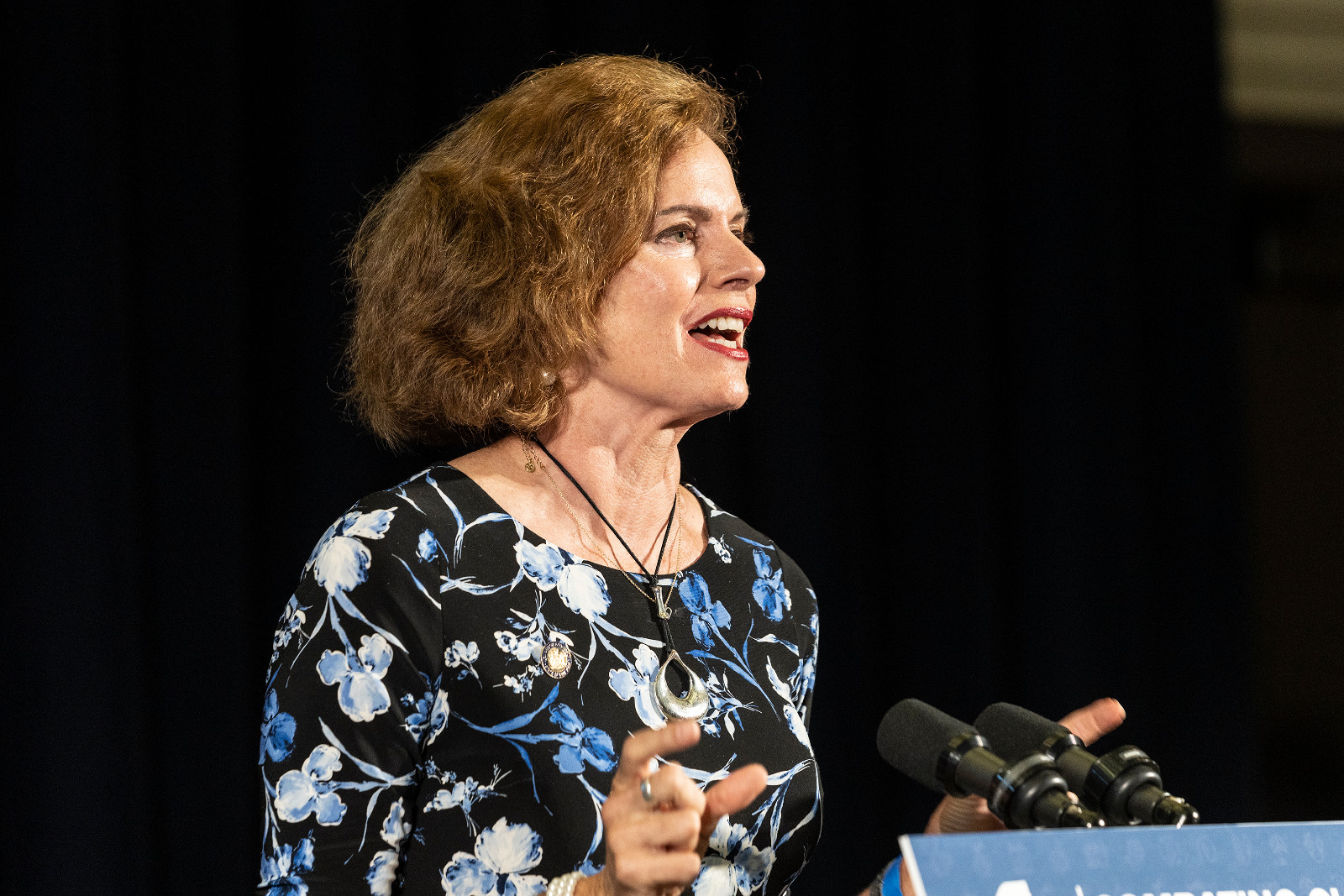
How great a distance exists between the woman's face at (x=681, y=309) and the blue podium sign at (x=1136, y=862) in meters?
0.73

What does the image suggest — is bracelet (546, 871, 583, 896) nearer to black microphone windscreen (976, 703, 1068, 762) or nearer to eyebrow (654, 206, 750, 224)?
black microphone windscreen (976, 703, 1068, 762)

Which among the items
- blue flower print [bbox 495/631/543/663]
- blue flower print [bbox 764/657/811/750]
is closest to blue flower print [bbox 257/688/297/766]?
blue flower print [bbox 495/631/543/663]

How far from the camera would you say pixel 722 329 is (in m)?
1.43

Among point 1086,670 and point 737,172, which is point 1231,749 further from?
point 737,172

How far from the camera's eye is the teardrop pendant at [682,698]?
128 centimetres

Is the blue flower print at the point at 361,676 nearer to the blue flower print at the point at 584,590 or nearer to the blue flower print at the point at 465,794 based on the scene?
the blue flower print at the point at 465,794

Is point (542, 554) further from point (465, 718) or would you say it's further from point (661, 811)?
point (661, 811)

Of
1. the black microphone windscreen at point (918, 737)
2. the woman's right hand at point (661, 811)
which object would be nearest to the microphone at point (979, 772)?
the black microphone windscreen at point (918, 737)

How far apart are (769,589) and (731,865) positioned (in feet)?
1.19

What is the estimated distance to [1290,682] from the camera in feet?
12.8

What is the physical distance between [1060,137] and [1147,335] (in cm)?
49

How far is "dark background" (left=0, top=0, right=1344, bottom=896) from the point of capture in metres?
1.80

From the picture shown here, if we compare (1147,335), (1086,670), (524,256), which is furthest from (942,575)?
(524,256)

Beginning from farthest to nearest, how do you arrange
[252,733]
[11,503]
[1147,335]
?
[1147,335]
[252,733]
[11,503]
